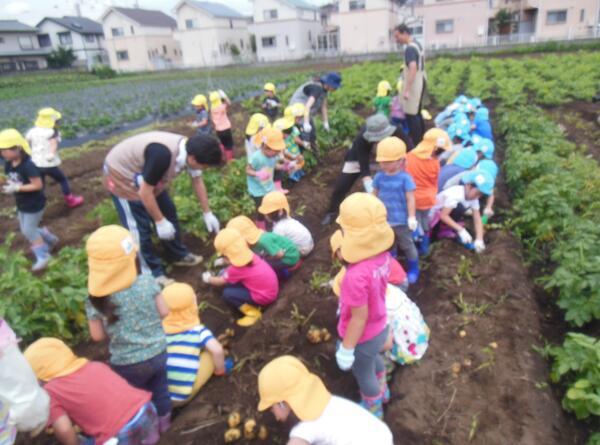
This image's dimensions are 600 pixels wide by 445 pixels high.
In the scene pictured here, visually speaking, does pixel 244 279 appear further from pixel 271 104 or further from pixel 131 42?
pixel 131 42

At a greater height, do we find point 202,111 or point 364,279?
point 202,111

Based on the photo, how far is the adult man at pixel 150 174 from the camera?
3.76m

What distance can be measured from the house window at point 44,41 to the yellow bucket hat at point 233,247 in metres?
60.4

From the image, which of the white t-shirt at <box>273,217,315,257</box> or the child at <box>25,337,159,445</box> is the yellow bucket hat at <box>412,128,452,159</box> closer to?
the white t-shirt at <box>273,217,315,257</box>

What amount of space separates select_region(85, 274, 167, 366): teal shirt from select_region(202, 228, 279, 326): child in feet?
3.58

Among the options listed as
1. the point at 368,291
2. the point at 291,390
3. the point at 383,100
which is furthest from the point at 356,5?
the point at 291,390

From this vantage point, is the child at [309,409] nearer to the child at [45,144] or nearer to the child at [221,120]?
the child at [45,144]

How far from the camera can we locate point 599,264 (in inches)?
128

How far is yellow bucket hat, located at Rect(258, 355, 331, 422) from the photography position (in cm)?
198

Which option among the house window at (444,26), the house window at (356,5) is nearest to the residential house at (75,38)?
the house window at (356,5)

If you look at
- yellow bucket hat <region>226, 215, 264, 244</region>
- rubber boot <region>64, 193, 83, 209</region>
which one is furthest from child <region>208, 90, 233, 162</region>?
yellow bucket hat <region>226, 215, 264, 244</region>

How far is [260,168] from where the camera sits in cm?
546

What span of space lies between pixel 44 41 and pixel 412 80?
195 feet

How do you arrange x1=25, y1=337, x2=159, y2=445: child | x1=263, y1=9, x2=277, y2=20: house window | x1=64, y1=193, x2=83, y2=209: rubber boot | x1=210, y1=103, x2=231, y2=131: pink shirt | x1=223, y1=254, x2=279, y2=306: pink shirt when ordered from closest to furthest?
1. x1=25, y1=337, x2=159, y2=445: child
2. x1=223, y1=254, x2=279, y2=306: pink shirt
3. x1=64, y1=193, x2=83, y2=209: rubber boot
4. x1=210, y1=103, x2=231, y2=131: pink shirt
5. x1=263, y1=9, x2=277, y2=20: house window
